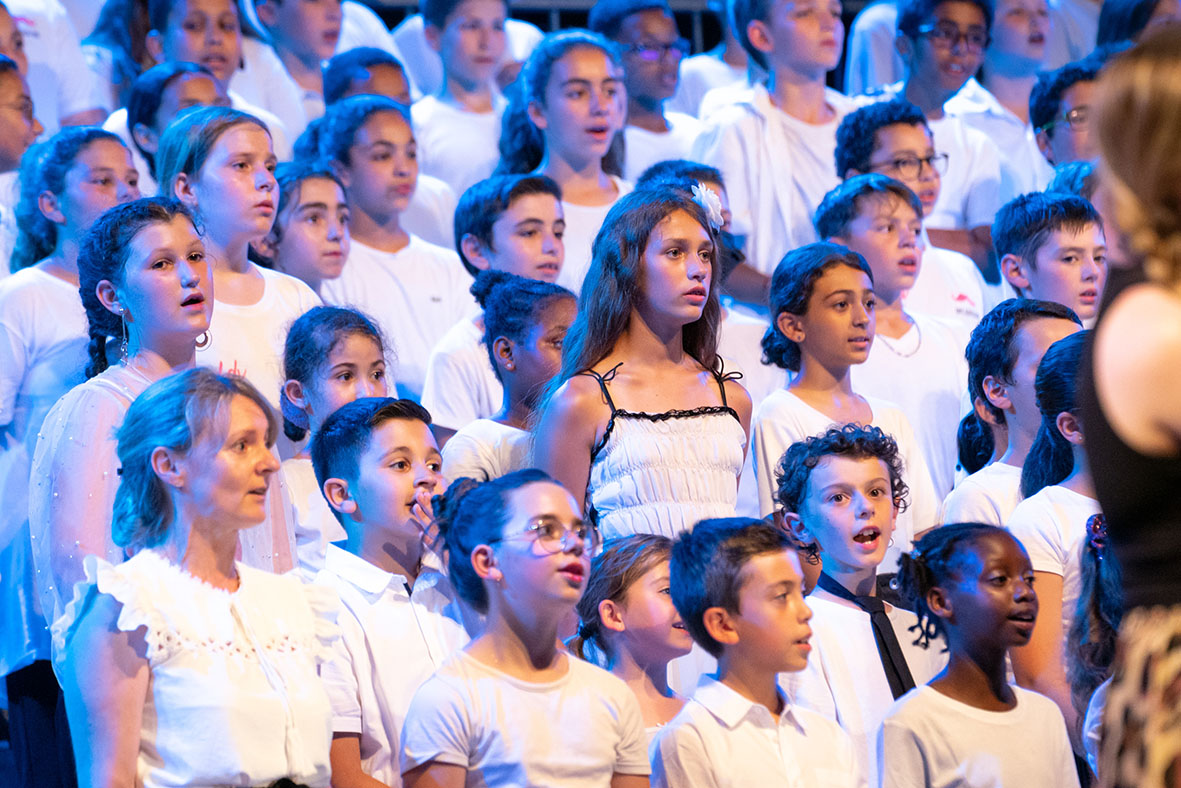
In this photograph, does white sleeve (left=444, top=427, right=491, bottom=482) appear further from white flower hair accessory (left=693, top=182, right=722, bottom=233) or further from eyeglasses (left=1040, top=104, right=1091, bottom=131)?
eyeglasses (left=1040, top=104, right=1091, bottom=131)

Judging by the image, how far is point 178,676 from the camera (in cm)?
233

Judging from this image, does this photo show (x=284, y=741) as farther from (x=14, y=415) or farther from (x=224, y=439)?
(x=14, y=415)

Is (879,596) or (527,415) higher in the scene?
(527,415)

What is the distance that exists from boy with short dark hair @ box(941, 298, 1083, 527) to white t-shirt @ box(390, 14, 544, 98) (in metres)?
3.15

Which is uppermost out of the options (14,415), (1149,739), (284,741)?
(14,415)

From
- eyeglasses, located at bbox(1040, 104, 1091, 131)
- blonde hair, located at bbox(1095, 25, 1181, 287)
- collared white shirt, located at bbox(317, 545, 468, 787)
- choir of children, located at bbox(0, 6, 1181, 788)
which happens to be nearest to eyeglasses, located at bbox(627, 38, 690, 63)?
choir of children, located at bbox(0, 6, 1181, 788)

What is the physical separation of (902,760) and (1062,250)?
1995 millimetres

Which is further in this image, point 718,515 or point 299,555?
point 299,555

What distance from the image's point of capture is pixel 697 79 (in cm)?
641

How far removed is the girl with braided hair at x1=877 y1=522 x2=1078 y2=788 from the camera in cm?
282

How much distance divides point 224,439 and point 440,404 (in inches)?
63.8

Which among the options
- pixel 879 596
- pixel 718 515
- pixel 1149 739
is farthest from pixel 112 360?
pixel 1149 739

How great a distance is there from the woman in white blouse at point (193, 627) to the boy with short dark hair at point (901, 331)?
2202 millimetres

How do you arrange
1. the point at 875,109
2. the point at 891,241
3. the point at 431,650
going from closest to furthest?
the point at 431,650 → the point at 891,241 → the point at 875,109
